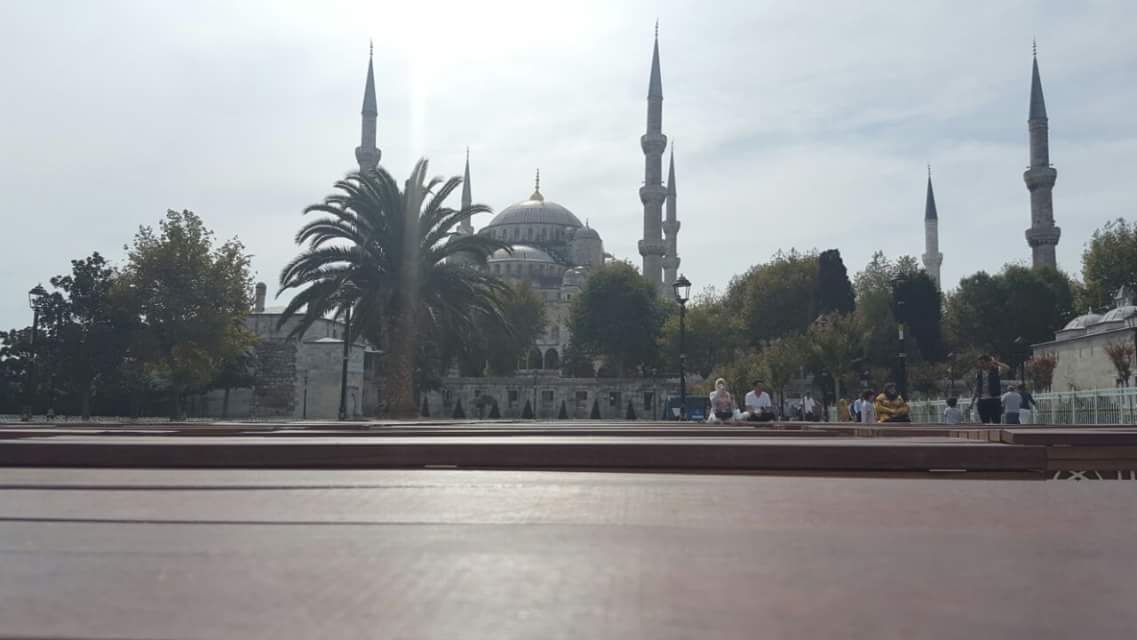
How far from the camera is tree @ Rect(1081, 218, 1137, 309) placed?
1467 inches

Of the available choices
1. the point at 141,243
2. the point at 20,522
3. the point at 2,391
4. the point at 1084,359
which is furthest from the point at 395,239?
the point at 1084,359

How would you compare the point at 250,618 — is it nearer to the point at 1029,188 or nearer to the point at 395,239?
the point at 395,239

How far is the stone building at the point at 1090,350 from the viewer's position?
1014 inches

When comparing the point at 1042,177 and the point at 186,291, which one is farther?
the point at 1042,177

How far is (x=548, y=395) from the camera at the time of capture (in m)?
45.4

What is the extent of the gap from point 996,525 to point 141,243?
26.6 metres

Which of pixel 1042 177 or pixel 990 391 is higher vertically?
pixel 1042 177

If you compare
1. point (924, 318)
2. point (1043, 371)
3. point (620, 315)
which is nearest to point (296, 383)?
point (620, 315)

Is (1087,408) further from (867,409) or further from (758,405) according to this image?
(758,405)

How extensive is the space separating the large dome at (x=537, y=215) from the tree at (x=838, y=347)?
147ft

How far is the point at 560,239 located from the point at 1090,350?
5006 cm

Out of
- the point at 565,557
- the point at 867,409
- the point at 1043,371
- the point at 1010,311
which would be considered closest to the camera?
the point at 565,557

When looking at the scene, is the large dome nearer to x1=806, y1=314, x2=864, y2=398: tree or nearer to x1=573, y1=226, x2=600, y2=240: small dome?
x1=573, y1=226, x2=600, y2=240: small dome

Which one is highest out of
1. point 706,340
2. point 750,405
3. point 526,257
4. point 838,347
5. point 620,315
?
point 526,257
